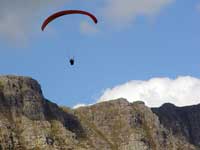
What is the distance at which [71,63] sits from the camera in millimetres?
Result: 118562

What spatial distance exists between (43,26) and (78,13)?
9.25 meters

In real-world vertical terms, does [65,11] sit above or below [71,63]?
above

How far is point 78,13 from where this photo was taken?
374ft

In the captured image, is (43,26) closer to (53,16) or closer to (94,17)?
(53,16)

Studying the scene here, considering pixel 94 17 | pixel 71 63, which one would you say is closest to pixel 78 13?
pixel 94 17

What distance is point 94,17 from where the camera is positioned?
11406cm

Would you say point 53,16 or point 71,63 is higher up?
point 53,16

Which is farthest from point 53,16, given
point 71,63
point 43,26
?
point 71,63

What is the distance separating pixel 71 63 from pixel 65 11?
413 inches

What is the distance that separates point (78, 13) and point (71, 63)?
10675 mm

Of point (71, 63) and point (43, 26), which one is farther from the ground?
point (43, 26)

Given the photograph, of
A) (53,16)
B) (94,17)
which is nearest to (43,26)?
(53,16)

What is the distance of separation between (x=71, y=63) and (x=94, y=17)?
10.9 metres

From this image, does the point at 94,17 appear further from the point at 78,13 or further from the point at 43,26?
the point at 43,26
